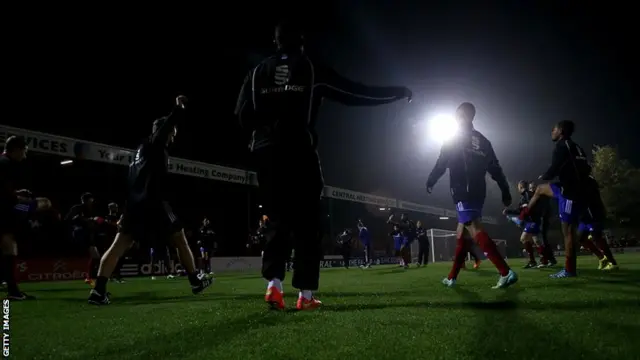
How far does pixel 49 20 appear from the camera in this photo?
15266mm

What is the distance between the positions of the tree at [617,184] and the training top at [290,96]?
161 ft

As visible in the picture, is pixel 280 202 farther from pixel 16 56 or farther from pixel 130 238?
pixel 16 56

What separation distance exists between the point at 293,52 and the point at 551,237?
165 feet

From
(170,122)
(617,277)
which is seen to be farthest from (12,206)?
(617,277)

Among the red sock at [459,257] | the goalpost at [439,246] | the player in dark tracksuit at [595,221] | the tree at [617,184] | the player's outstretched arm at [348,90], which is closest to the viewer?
the player's outstretched arm at [348,90]

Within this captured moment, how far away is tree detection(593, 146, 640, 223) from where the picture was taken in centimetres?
4453

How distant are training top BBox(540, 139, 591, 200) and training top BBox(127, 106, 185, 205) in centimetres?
510

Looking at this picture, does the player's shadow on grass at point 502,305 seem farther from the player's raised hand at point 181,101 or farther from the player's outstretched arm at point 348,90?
the player's raised hand at point 181,101

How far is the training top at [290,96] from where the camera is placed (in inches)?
136

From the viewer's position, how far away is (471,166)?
5109 mm

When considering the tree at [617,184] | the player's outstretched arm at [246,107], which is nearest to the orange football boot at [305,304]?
the player's outstretched arm at [246,107]

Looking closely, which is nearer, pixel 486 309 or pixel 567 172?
pixel 486 309

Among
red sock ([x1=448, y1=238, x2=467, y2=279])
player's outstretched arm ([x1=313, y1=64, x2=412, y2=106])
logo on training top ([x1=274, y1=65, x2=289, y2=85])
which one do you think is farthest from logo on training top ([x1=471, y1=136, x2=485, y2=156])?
logo on training top ([x1=274, y1=65, x2=289, y2=85])

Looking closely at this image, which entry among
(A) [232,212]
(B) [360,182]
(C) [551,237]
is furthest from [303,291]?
(C) [551,237]
